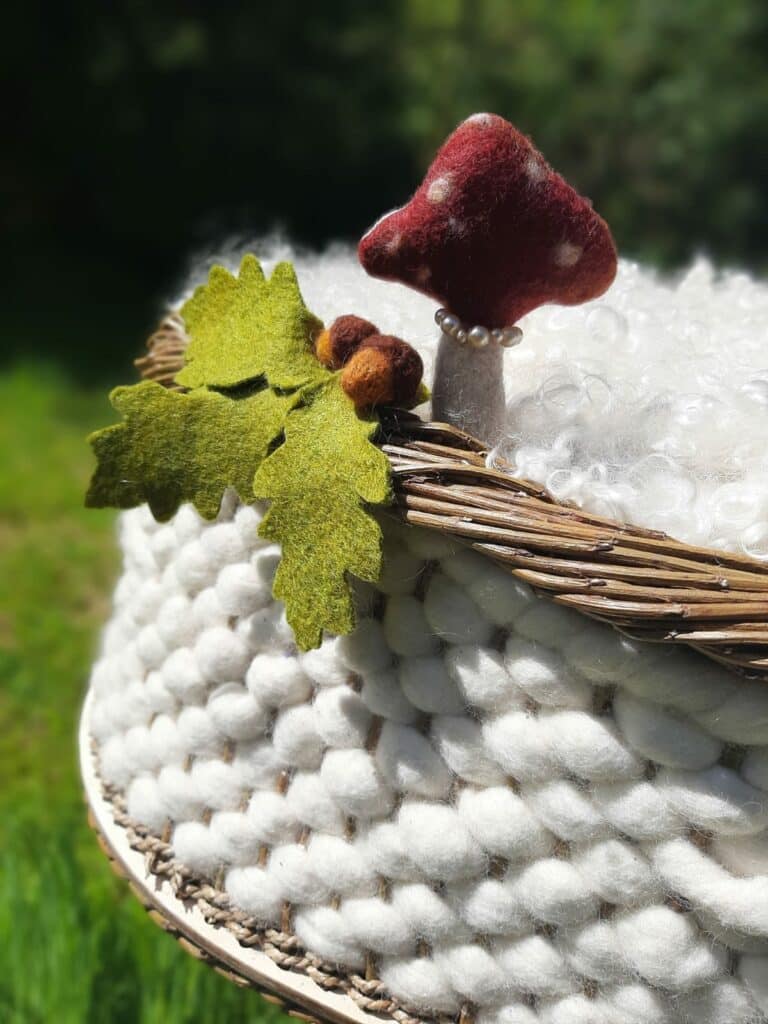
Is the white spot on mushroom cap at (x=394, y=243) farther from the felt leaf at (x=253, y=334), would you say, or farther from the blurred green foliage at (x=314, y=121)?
the blurred green foliage at (x=314, y=121)

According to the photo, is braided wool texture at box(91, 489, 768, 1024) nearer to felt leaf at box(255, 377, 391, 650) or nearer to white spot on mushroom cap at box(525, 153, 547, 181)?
felt leaf at box(255, 377, 391, 650)

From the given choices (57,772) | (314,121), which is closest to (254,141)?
(314,121)

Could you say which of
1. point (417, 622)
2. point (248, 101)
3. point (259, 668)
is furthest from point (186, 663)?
point (248, 101)

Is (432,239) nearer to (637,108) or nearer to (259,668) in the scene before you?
(259,668)

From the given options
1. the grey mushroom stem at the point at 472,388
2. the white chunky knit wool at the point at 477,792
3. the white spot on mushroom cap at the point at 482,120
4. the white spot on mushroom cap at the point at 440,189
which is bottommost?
the white chunky knit wool at the point at 477,792

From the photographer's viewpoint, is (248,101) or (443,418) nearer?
(443,418)

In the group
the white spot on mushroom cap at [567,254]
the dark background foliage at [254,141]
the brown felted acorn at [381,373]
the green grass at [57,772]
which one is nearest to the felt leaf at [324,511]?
the brown felted acorn at [381,373]

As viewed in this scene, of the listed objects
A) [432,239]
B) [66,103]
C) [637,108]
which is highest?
[637,108]
